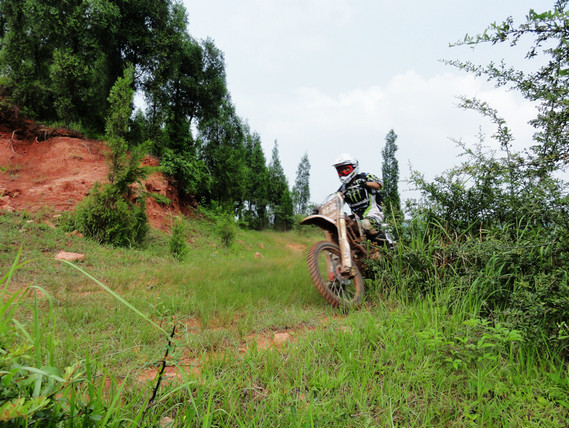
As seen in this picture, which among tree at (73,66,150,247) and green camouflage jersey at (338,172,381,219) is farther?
tree at (73,66,150,247)

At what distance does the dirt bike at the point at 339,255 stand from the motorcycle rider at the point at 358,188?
9.1 inches

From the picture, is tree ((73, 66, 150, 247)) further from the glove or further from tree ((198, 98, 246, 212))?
tree ((198, 98, 246, 212))

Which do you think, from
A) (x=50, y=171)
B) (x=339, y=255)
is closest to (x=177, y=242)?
(x=339, y=255)

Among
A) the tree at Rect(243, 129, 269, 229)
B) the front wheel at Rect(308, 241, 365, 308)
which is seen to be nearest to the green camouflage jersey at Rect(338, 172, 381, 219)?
the front wheel at Rect(308, 241, 365, 308)

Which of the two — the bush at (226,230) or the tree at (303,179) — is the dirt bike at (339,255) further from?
the tree at (303,179)

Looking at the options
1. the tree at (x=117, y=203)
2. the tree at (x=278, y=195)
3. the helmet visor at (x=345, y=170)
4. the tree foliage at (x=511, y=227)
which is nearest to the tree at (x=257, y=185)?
the tree at (x=278, y=195)

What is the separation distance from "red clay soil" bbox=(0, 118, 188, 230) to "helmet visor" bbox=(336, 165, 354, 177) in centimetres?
729

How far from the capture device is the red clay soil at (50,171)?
8508mm

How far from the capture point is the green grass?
1.39 metres

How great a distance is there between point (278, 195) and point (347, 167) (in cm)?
2607

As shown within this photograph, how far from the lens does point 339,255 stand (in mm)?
3986

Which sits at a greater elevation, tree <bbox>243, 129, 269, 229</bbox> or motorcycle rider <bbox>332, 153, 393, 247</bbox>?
tree <bbox>243, 129, 269, 229</bbox>

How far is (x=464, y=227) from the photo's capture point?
3408 mm

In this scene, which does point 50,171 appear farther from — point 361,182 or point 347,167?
point 361,182
